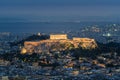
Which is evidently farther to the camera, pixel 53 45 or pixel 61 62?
pixel 53 45

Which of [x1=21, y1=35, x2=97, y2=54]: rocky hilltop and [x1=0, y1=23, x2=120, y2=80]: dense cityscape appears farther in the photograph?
[x1=21, y1=35, x2=97, y2=54]: rocky hilltop

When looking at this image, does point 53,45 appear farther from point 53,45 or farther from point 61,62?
point 61,62

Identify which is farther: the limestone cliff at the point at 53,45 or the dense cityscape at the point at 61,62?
the limestone cliff at the point at 53,45

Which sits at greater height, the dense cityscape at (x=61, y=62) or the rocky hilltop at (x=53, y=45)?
the rocky hilltop at (x=53, y=45)

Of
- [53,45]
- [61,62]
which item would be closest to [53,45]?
[53,45]

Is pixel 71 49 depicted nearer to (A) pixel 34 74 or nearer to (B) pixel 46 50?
(B) pixel 46 50

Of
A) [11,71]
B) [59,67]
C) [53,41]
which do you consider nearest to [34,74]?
[11,71]

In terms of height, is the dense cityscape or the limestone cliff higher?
the limestone cliff

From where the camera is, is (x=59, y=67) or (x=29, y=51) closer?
(x=59, y=67)
